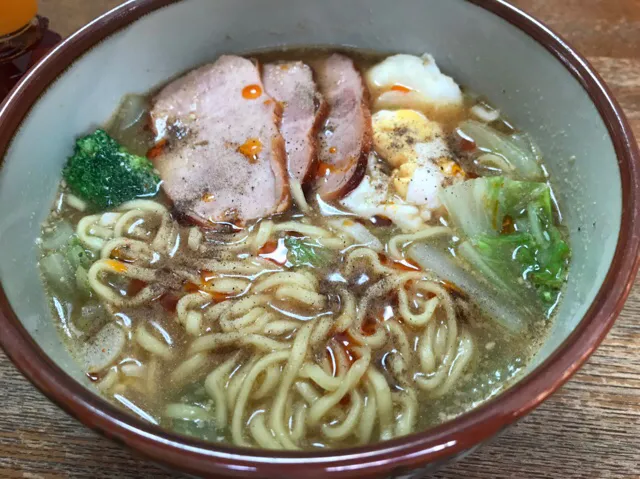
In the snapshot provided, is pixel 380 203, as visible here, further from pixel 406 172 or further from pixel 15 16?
pixel 15 16

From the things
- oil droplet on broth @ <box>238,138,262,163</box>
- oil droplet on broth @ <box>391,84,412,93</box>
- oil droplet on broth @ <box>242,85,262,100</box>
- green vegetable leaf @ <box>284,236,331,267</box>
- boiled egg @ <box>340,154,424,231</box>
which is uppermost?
oil droplet on broth @ <box>391,84,412,93</box>

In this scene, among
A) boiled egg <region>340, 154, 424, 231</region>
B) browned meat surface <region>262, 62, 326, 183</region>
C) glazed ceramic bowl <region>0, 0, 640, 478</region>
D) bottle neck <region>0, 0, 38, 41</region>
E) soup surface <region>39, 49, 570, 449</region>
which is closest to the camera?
glazed ceramic bowl <region>0, 0, 640, 478</region>

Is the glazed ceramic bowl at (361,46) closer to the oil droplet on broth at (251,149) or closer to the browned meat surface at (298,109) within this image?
the browned meat surface at (298,109)

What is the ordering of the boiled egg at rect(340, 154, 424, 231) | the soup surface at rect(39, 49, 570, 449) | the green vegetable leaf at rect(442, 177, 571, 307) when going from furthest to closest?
the boiled egg at rect(340, 154, 424, 231) → the green vegetable leaf at rect(442, 177, 571, 307) → the soup surface at rect(39, 49, 570, 449)

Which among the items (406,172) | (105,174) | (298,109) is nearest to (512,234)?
(406,172)

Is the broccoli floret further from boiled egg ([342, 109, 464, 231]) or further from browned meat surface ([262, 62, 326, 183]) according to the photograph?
boiled egg ([342, 109, 464, 231])

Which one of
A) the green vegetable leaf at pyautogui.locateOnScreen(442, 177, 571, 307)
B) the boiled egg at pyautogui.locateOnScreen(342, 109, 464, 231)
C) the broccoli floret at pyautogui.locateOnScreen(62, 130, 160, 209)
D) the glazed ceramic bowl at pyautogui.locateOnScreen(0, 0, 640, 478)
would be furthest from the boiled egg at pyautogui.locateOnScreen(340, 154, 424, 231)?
the broccoli floret at pyautogui.locateOnScreen(62, 130, 160, 209)

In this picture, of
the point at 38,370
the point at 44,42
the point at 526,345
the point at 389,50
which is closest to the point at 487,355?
the point at 526,345
